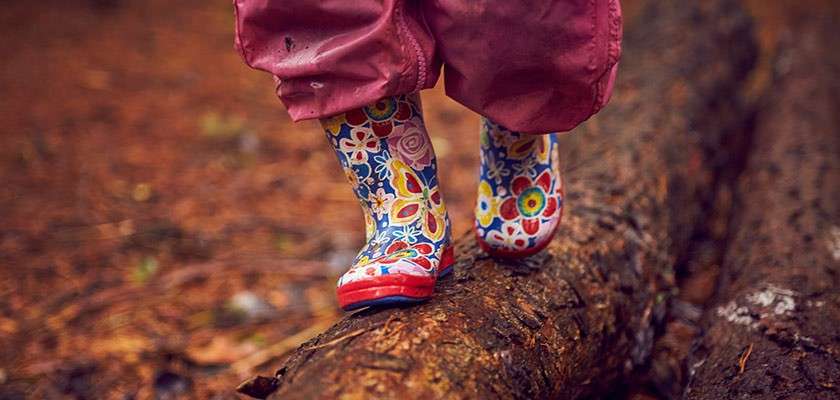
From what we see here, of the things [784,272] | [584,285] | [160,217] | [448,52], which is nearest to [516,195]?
[584,285]

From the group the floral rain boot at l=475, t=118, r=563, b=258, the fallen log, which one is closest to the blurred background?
the fallen log

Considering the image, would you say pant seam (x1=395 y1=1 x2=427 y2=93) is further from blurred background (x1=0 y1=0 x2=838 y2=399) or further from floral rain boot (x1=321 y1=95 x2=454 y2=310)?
blurred background (x1=0 y1=0 x2=838 y2=399)

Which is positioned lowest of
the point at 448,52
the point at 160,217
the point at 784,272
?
the point at 160,217

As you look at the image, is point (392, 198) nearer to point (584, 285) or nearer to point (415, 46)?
point (415, 46)

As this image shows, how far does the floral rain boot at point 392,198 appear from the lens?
1.30 metres

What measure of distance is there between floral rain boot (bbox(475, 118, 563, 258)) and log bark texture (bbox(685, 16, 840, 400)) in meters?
0.46

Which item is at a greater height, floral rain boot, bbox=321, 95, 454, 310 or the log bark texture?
floral rain boot, bbox=321, 95, 454, 310

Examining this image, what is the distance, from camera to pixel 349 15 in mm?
1264

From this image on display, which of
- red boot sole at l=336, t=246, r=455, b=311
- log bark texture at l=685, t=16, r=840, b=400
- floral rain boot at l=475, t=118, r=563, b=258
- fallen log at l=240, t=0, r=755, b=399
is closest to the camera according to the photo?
fallen log at l=240, t=0, r=755, b=399

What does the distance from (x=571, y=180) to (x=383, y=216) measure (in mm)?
937

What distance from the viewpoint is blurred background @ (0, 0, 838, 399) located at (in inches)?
84.9

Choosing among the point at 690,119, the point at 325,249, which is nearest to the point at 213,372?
the point at 325,249

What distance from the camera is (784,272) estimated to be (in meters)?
1.79

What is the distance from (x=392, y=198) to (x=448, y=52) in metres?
0.31
